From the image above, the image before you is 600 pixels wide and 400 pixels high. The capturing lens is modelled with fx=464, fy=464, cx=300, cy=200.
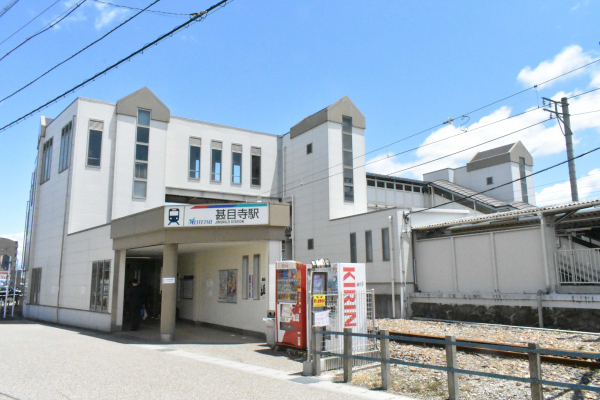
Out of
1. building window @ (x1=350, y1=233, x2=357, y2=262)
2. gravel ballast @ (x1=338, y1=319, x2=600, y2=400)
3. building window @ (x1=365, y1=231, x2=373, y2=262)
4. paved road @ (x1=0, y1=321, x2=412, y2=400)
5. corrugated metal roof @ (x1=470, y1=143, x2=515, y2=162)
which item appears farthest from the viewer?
corrugated metal roof @ (x1=470, y1=143, x2=515, y2=162)

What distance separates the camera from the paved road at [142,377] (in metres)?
7.78

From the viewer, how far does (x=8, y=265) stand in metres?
30.2

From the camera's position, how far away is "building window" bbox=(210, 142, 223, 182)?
3016 centimetres

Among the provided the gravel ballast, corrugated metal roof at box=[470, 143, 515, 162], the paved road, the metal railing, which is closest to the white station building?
the paved road

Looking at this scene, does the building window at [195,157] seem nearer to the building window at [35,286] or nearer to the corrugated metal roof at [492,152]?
the building window at [35,286]

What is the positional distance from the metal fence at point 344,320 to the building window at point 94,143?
19976 millimetres

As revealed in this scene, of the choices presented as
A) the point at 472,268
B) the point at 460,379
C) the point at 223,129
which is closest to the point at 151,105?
the point at 223,129

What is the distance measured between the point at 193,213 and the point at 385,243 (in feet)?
34.6

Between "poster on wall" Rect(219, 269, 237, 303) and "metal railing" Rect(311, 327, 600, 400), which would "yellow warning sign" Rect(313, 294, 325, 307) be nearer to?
"metal railing" Rect(311, 327, 600, 400)

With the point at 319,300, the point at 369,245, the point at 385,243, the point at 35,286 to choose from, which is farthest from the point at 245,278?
the point at 35,286

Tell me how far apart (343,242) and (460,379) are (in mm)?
16897

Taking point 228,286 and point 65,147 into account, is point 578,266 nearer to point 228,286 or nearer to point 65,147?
point 228,286

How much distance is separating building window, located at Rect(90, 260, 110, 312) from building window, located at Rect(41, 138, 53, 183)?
474 inches

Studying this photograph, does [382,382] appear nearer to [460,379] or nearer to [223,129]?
[460,379]
